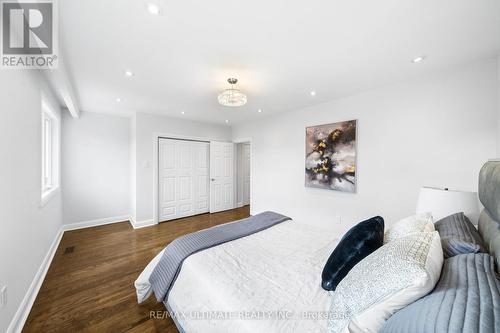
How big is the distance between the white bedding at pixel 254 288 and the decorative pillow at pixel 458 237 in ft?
2.40

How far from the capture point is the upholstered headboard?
38.2 inches

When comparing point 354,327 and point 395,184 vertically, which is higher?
point 395,184

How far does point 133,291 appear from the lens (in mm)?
2025

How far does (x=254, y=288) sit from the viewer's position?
3.95 feet

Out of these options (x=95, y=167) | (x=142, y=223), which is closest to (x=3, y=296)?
(x=142, y=223)

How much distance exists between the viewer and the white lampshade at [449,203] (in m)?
1.59

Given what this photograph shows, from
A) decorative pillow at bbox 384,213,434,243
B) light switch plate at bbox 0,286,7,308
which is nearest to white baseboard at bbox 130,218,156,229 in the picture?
light switch plate at bbox 0,286,7,308

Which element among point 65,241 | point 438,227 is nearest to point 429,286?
point 438,227

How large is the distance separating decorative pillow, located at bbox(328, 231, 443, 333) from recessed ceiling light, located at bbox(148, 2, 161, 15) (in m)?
2.01

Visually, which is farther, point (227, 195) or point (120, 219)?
point (227, 195)

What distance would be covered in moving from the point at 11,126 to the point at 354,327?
103 inches

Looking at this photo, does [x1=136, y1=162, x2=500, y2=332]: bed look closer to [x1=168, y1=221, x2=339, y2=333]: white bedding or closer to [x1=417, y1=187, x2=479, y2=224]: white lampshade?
[x1=168, y1=221, x2=339, y2=333]: white bedding

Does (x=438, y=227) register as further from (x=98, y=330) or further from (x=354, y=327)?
(x=98, y=330)

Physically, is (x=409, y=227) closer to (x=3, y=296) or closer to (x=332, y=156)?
(x=332, y=156)
